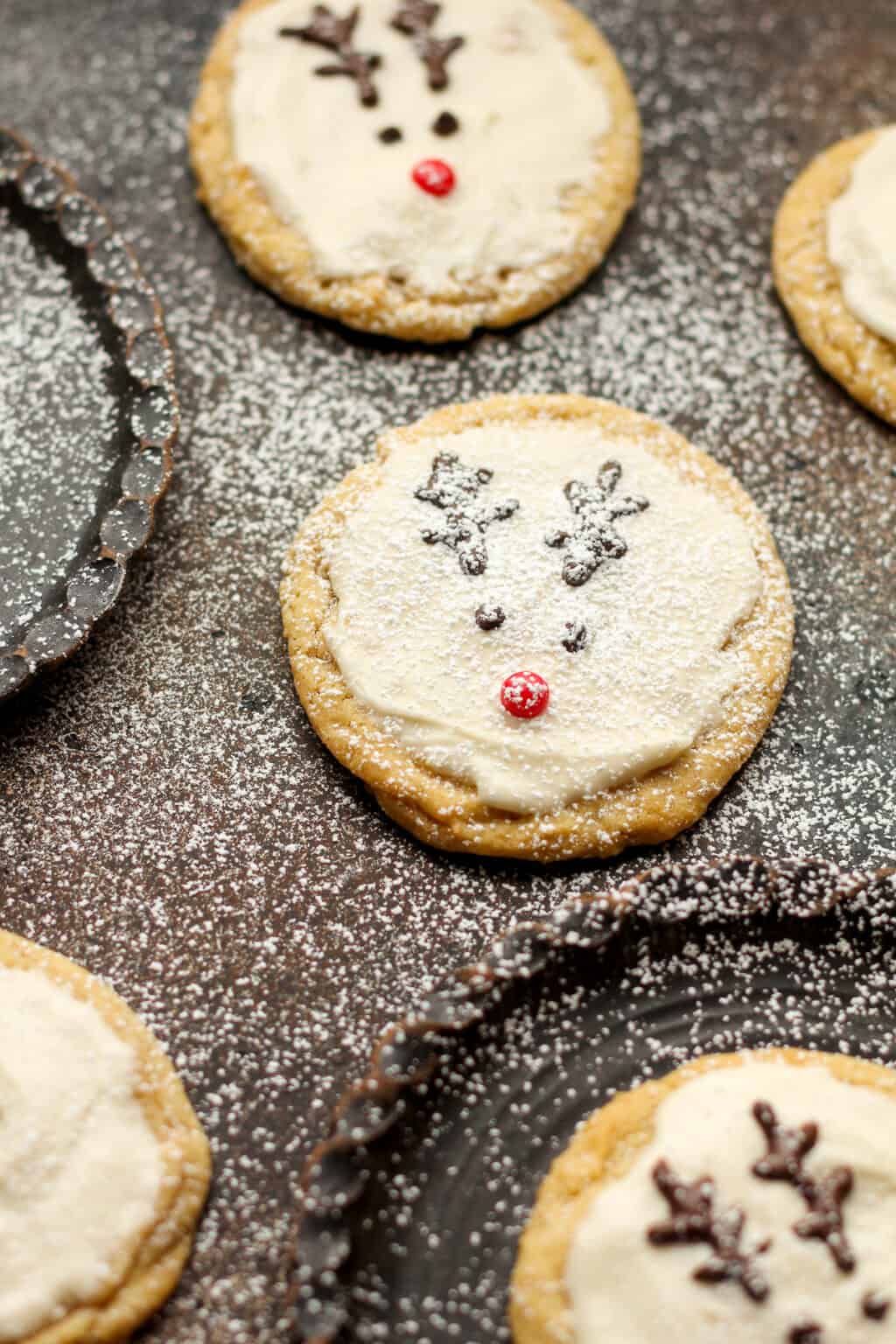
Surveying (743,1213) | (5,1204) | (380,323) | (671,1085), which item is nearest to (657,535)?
(380,323)

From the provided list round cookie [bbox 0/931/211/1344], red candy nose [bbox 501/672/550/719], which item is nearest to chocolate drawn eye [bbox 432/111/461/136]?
red candy nose [bbox 501/672/550/719]

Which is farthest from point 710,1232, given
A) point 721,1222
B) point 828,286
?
point 828,286

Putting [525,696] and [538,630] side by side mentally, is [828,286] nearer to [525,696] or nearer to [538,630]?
[538,630]

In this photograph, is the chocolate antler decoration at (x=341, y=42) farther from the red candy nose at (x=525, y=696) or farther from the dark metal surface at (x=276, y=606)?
the red candy nose at (x=525, y=696)

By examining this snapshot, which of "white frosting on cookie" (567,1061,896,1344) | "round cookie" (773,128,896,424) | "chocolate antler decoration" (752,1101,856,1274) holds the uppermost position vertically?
"round cookie" (773,128,896,424)

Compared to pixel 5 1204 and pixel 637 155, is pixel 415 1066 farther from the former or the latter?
pixel 637 155

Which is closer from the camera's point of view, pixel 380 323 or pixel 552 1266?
pixel 552 1266

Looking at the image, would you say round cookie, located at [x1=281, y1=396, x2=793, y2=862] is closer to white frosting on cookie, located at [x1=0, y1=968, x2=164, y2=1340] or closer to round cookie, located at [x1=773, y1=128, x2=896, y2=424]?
round cookie, located at [x1=773, y1=128, x2=896, y2=424]

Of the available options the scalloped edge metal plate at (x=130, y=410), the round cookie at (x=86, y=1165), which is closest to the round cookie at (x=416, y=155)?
the scalloped edge metal plate at (x=130, y=410)
